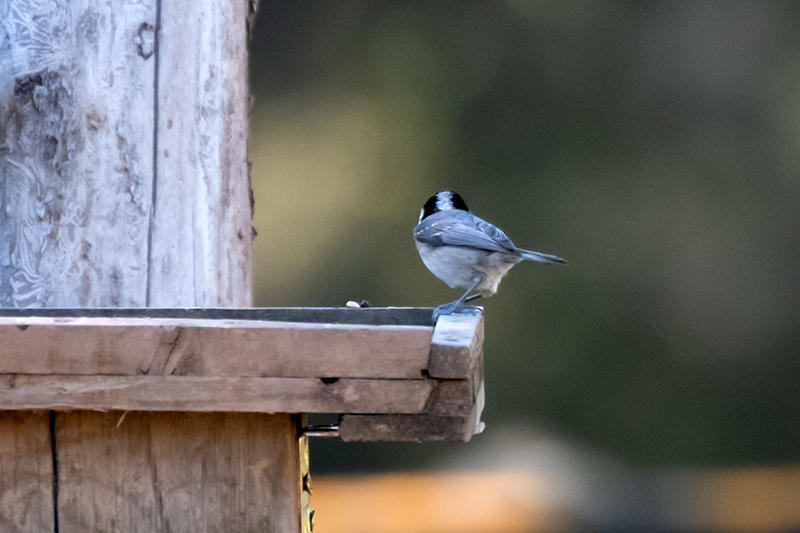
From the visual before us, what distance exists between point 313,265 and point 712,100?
1.75m

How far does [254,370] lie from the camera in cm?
78

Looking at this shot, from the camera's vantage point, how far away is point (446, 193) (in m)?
2.42

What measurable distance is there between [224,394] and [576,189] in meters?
2.70

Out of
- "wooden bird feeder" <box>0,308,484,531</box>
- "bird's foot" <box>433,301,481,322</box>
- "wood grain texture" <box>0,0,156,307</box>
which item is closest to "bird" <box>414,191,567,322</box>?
"bird's foot" <box>433,301,481,322</box>

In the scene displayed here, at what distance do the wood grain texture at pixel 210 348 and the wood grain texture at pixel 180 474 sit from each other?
0.36ft

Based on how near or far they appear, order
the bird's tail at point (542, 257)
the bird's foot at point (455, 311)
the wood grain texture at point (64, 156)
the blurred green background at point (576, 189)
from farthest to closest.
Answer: the blurred green background at point (576, 189) < the bird's tail at point (542, 257) < the wood grain texture at point (64, 156) < the bird's foot at point (455, 311)

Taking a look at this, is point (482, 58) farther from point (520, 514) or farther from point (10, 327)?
point (10, 327)

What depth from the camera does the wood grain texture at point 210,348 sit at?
30.1 inches

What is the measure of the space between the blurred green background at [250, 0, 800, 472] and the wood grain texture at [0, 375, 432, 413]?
249 cm

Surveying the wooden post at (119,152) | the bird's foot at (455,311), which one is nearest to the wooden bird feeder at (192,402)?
the bird's foot at (455,311)

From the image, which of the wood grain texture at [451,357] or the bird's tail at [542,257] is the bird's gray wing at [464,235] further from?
the wood grain texture at [451,357]

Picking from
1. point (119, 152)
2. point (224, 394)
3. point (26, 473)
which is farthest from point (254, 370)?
point (119, 152)

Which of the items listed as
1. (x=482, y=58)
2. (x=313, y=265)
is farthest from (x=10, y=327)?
(x=482, y=58)

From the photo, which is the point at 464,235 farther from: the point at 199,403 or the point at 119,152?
the point at 199,403
